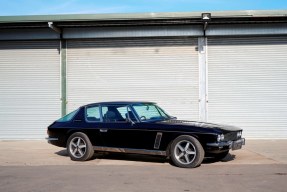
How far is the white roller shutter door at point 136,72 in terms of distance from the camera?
15828 mm

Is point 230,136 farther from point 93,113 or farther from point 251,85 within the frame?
point 251,85

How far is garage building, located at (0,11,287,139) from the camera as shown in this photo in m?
15.5

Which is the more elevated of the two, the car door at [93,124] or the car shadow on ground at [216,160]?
the car door at [93,124]

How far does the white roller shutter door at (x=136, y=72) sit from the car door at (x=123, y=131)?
567 cm

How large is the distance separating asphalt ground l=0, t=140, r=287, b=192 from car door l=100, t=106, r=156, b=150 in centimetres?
45

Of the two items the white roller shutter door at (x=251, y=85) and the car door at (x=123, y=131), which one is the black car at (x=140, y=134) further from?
the white roller shutter door at (x=251, y=85)

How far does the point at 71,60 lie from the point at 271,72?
24.0 ft

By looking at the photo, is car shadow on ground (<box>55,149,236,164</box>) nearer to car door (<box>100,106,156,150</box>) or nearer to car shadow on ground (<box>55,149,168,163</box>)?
car shadow on ground (<box>55,149,168,163</box>)

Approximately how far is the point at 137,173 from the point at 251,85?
334 inches

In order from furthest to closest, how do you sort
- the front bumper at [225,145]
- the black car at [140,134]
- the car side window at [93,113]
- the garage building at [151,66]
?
the garage building at [151,66] < the car side window at [93,113] < the black car at [140,134] < the front bumper at [225,145]

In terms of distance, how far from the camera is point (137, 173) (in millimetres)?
8398

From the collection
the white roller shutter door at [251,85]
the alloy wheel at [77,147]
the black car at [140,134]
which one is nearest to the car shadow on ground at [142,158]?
the black car at [140,134]

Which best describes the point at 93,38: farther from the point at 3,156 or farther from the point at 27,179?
the point at 27,179

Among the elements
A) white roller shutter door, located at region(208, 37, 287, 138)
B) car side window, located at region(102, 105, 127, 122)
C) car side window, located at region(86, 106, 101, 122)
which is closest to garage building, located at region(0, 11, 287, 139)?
white roller shutter door, located at region(208, 37, 287, 138)
